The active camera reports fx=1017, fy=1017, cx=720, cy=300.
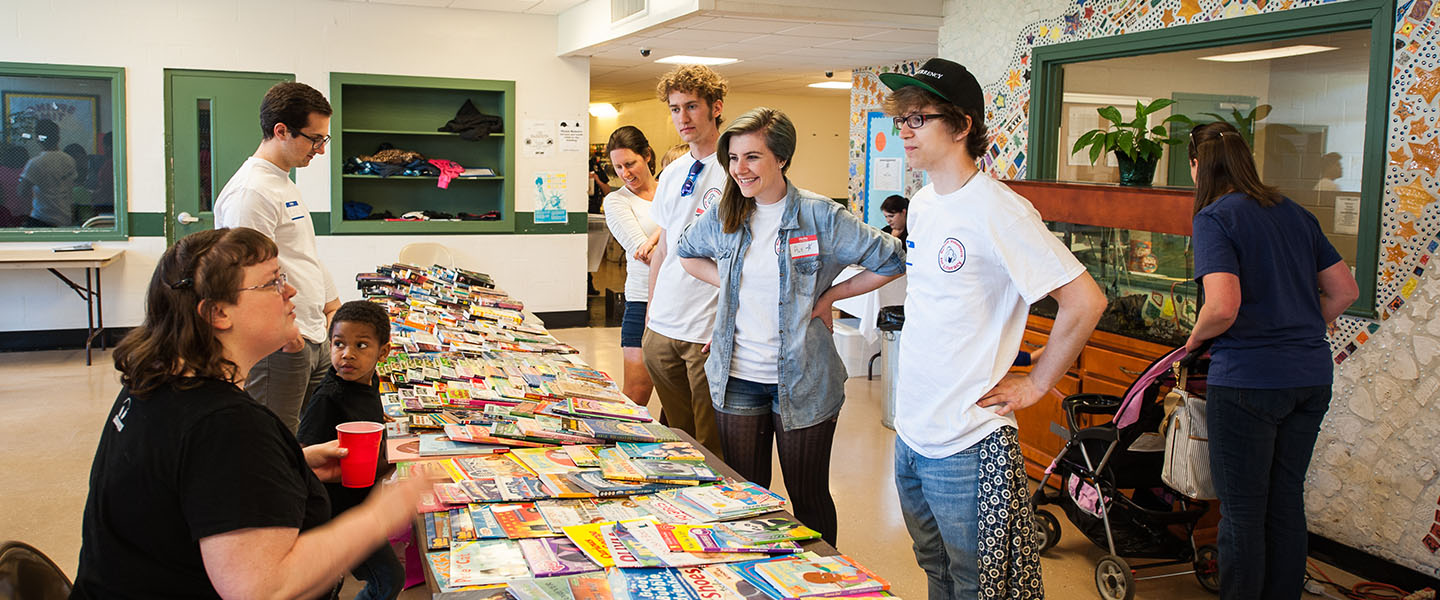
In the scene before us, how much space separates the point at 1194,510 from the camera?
373cm

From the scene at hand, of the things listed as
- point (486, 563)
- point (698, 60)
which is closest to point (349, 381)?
point (486, 563)

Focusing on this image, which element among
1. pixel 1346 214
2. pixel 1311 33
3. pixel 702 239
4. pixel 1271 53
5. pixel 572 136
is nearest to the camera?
pixel 702 239

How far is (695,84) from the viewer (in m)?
3.54

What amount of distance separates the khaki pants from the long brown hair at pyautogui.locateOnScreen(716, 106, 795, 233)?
2.03ft

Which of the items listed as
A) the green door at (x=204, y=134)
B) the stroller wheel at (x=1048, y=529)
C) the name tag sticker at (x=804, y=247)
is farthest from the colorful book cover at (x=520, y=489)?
the green door at (x=204, y=134)

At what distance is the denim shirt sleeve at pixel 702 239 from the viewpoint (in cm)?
304

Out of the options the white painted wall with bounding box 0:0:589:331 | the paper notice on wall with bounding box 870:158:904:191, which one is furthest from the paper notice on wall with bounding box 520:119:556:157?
the paper notice on wall with bounding box 870:158:904:191

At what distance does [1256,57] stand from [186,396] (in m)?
5.57

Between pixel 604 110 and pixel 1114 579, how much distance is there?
1558 centimetres

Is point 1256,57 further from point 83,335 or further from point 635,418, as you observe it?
point 83,335

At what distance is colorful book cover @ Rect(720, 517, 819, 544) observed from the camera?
201 cm

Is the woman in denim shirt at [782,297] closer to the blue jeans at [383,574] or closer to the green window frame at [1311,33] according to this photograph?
the blue jeans at [383,574]

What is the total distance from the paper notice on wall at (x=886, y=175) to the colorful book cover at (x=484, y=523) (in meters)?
8.63

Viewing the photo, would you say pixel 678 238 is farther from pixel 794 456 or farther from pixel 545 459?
pixel 545 459
